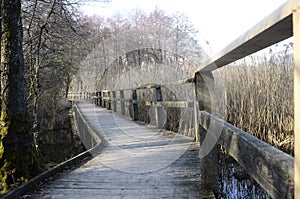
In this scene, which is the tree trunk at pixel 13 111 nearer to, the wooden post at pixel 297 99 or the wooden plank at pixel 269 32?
the wooden plank at pixel 269 32

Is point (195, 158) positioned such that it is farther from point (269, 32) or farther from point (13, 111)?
point (269, 32)

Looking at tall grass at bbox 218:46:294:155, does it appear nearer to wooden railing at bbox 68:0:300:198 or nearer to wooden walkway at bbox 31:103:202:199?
wooden walkway at bbox 31:103:202:199

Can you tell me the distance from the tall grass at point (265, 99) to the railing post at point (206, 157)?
1590mm

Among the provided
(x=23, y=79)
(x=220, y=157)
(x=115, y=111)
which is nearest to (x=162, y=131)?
(x=220, y=157)

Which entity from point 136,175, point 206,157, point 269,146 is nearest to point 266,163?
point 269,146

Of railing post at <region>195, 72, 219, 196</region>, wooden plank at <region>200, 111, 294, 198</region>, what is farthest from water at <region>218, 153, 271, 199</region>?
wooden plank at <region>200, 111, 294, 198</region>

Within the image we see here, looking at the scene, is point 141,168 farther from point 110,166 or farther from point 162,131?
point 162,131

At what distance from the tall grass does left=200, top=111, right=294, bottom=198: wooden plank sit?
267 cm

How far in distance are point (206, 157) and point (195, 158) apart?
4.33 ft

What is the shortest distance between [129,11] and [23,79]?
15.7 m

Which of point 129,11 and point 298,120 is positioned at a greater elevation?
point 129,11

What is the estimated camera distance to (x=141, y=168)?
3188 mm

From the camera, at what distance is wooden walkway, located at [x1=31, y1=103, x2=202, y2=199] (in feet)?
7.93

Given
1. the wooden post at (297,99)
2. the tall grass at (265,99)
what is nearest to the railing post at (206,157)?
the wooden post at (297,99)
